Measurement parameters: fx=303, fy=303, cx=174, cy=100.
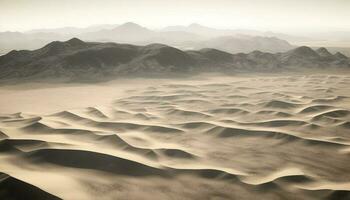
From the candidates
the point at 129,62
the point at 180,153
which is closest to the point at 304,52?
the point at 129,62

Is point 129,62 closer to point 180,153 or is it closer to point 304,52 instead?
point 304,52

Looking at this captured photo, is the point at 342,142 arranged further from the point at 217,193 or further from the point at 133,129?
the point at 133,129

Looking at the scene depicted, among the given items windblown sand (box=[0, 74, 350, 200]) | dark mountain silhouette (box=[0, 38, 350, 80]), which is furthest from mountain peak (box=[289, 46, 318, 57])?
windblown sand (box=[0, 74, 350, 200])

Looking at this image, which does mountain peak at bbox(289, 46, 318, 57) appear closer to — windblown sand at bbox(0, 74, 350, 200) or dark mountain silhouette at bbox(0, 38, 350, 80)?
dark mountain silhouette at bbox(0, 38, 350, 80)

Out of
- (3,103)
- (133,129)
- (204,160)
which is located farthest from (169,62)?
(204,160)

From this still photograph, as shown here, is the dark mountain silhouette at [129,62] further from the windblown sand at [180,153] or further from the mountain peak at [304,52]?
the windblown sand at [180,153]

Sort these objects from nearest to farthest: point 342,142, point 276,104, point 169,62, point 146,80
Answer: point 342,142, point 276,104, point 146,80, point 169,62

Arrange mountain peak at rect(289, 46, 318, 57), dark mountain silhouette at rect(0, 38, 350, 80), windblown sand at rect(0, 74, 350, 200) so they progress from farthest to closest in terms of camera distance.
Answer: mountain peak at rect(289, 46, 318, 57)
dark mountain silhouette at rect(0, 38, 350, 80)
windblown sand at rect(0, 74, 350, 200)
